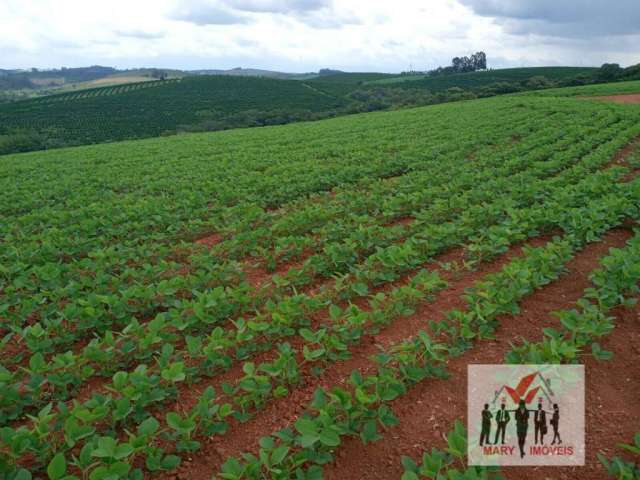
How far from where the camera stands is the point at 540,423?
2859 mm

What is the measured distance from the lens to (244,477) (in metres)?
2.57

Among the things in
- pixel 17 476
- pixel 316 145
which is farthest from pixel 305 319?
pixel 316 145

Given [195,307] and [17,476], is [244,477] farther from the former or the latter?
[195,307]

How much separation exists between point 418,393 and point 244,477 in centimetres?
143

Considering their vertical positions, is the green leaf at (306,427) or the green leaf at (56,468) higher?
→ the green leaf at (306,427)

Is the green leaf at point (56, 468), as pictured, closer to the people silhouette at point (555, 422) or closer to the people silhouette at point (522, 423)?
the people silhouette at point (522, 423)

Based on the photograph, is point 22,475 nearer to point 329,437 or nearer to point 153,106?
point 329,437

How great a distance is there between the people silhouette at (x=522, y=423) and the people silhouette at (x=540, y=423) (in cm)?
7

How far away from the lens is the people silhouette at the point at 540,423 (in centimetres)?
280

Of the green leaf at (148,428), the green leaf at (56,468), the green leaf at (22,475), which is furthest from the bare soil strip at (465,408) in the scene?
the green leaf at (22,475)

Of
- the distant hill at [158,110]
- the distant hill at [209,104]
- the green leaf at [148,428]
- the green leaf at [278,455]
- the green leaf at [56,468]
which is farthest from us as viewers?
the distant hill at [158,110]

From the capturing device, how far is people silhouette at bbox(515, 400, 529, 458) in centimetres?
274

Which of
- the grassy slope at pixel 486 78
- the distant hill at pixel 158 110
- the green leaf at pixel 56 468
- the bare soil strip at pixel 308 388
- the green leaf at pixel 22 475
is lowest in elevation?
the bare soil strip at pixel 308 388
